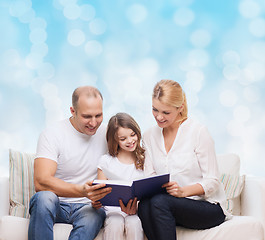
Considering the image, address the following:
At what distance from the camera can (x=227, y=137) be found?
12.5ft

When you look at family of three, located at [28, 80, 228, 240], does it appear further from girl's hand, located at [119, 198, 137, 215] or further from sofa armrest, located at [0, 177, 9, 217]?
sofa armrest, located at [0, 177, 9, 217]

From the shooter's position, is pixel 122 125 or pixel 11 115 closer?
pixel 122 125

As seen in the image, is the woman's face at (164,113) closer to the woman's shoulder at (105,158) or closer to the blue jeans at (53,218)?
the woman's shoulder at (105,158)

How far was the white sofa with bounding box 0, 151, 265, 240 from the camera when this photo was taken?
2.08 meters

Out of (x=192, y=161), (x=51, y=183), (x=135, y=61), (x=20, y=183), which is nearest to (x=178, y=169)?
(x=192, y=161)

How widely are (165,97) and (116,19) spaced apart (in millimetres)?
1937

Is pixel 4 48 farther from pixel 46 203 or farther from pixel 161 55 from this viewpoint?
pixel 46 203

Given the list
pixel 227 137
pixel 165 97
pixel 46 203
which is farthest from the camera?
pixel 227 137

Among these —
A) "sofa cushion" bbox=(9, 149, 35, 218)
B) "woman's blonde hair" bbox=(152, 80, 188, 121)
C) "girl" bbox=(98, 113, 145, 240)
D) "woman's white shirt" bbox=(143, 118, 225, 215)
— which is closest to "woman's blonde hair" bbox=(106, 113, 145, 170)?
"girl" bbox=(98, 113, 145, 240)

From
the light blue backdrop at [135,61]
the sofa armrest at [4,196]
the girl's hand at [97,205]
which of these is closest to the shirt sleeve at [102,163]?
the girl's hand at [97,205]

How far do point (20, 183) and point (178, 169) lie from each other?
100cm

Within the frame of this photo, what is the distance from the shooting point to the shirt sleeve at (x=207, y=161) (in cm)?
213

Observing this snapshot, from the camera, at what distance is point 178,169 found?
221 centimetres

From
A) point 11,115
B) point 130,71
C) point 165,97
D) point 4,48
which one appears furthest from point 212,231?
point 4,48
